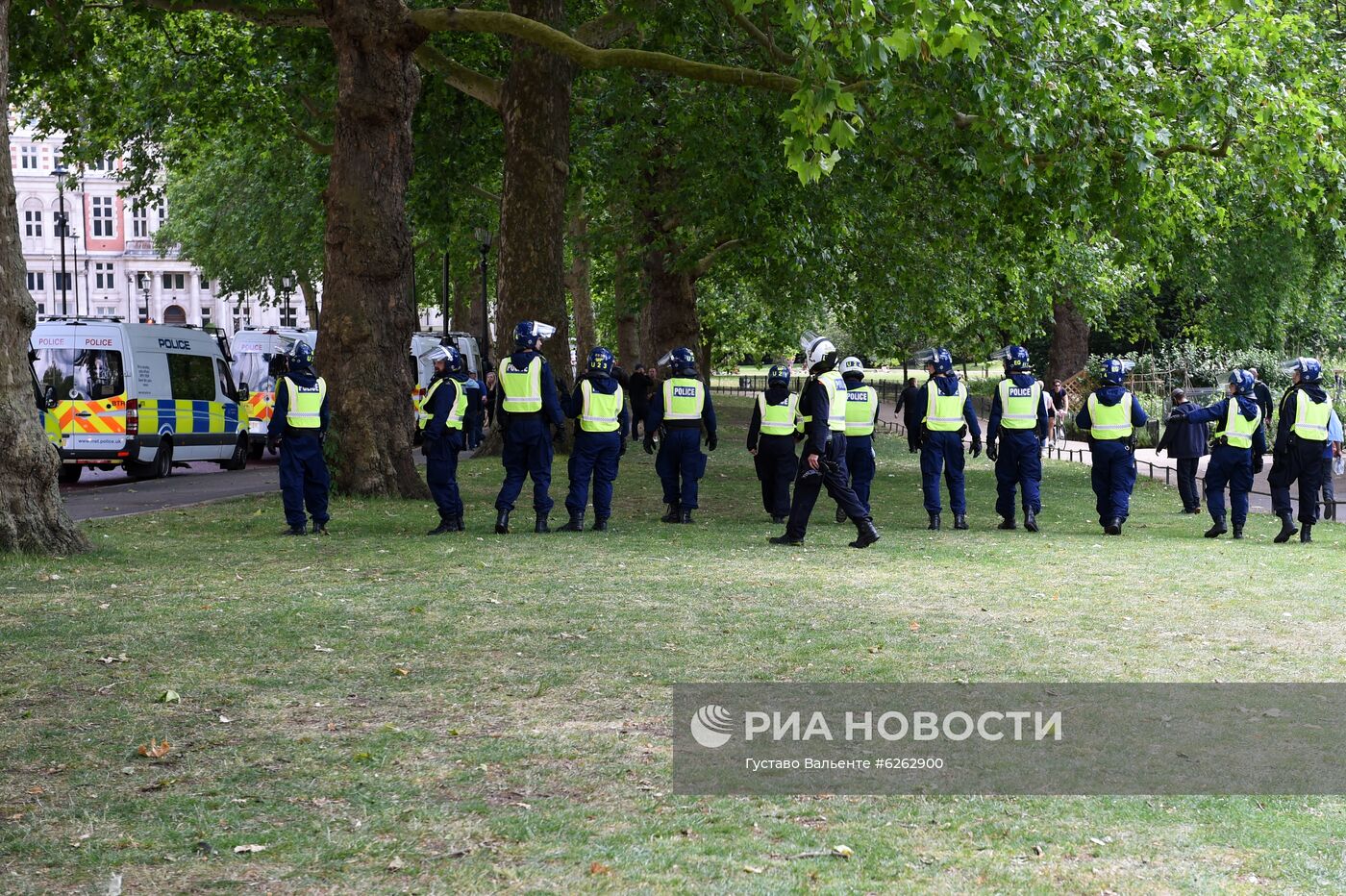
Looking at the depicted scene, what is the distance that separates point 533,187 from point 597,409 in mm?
9025

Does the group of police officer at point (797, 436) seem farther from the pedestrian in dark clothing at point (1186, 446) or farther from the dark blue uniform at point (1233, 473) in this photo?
the pedestrian in dark clothing at point (1186, 446)

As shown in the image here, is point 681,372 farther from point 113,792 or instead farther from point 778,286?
point 778,286

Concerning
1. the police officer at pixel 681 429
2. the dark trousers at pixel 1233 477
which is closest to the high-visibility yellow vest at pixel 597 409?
the police officer at pixel 681 429

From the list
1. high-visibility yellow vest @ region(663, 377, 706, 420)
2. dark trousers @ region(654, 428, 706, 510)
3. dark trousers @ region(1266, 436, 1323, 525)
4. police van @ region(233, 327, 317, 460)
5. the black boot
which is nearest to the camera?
the black boot

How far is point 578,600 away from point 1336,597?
512 cm

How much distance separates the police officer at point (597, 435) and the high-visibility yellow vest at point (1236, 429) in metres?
6.28

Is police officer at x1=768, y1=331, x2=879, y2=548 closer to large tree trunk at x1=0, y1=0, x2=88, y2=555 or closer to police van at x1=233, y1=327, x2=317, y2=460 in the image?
large tree trunk at x1=0, y1=0, x2=88, y2=555

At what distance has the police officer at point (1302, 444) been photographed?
52.6 ft

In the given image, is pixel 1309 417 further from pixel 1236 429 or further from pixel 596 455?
pixel 596 455

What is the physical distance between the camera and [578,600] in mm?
10102

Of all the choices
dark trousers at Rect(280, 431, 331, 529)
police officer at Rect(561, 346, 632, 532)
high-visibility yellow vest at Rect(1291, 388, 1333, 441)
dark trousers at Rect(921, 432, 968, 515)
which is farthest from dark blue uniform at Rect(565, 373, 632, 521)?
high-visibility yellow vest at Rect(1291, 388, 1333, 441)

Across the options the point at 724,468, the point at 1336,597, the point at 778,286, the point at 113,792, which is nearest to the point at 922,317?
the point at 778,286

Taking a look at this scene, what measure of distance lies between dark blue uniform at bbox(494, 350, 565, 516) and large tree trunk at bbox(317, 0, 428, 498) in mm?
3251

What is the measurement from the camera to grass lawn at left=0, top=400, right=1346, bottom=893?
487cm
